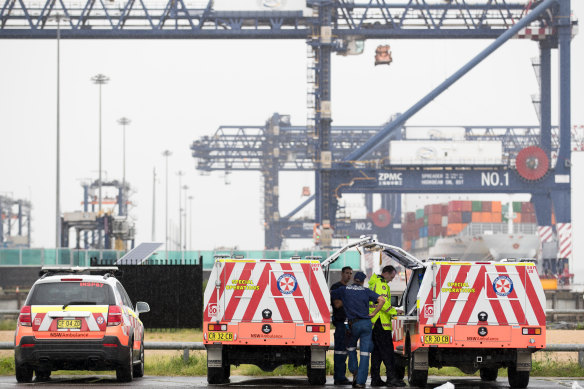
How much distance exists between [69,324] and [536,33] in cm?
6457

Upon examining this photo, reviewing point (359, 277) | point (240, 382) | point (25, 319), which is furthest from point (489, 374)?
point (25, 319)

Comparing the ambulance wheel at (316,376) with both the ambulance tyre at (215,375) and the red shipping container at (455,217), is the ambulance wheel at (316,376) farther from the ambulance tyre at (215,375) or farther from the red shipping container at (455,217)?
the red shipping container at (455,217)

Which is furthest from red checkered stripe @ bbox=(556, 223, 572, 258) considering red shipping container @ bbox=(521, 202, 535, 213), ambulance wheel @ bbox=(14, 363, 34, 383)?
ambulance wheel @ bbox=(14, 363, 34, 383)

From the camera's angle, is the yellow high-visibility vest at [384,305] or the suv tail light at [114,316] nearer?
the suv tail light at [114,316]

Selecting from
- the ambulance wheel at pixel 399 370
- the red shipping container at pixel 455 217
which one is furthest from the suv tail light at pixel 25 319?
the red shipping container at pixel 455 217

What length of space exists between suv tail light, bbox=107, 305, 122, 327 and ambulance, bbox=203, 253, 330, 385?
116cm

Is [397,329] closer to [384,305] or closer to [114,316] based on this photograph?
[384,305]

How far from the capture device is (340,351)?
688 inches

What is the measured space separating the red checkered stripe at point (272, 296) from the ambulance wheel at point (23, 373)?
2652 millimetres

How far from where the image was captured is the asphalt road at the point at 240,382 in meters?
16.8

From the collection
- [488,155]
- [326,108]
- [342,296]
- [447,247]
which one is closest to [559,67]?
[326,108]

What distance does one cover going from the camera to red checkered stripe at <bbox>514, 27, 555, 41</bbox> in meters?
75.8

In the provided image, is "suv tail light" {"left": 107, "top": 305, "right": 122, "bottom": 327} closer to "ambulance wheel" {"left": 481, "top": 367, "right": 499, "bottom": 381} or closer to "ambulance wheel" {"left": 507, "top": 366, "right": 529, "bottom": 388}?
"ambulance wheel" {"left": 507, "top": 366, "right": 529, "bottom": 388}

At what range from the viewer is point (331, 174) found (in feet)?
252
